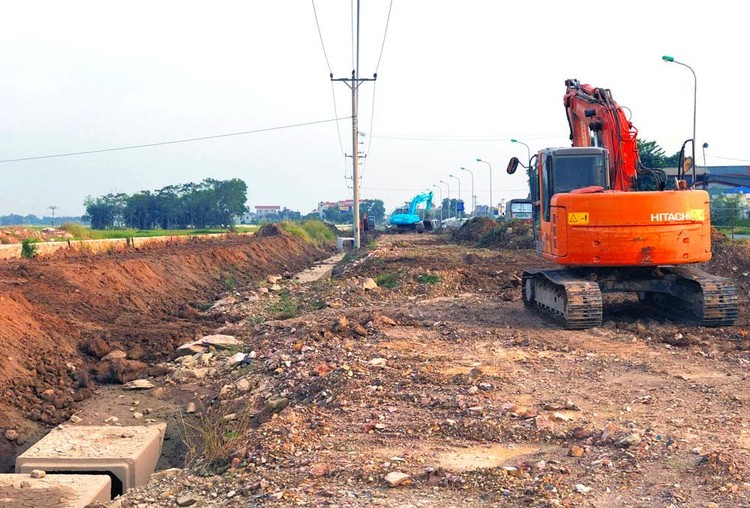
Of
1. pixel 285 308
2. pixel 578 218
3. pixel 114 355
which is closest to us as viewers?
pixel 578 218

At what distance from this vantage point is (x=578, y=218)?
11523 mm

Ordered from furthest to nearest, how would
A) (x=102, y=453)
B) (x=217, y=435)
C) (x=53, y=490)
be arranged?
(x=102, y=453) → (x=217, y=435) → (x=53, y=490)

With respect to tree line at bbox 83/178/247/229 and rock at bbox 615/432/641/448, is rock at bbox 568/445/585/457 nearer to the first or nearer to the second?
rock at bbox 615/432/641/448

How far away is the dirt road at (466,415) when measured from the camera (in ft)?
17.6

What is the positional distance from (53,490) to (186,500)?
1526 mm

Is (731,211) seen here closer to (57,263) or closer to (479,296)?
(479,296)

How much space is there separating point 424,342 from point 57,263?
413 inches

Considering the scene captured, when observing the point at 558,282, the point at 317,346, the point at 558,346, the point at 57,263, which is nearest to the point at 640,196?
the point at 558,282

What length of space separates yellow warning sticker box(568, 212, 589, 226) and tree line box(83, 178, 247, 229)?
71.3 meters

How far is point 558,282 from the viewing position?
11.8 metres

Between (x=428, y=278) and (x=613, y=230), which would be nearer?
(x=613, y=230)

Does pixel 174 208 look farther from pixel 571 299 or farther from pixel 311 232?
pixel 571 299

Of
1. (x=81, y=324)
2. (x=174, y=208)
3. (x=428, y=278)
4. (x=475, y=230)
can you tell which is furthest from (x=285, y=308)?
(x=174, y=208)

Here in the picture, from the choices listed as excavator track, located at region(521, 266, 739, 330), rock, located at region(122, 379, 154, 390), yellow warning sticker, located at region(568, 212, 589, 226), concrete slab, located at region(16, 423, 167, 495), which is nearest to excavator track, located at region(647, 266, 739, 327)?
excavator track, located at region(521, 266, 739, 330)
